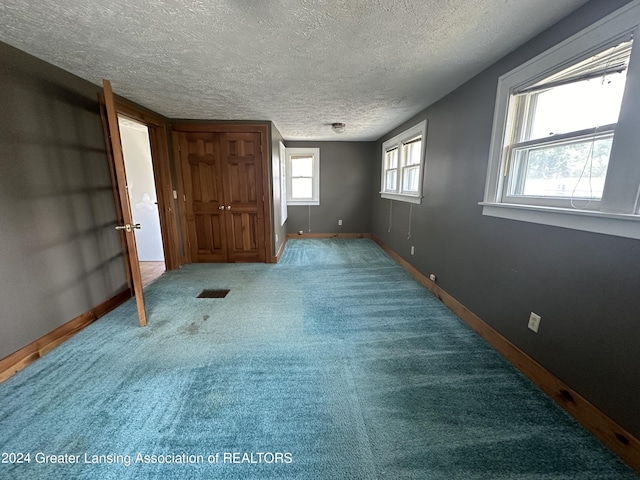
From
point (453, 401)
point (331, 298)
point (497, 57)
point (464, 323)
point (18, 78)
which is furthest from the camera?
point (331, 298)

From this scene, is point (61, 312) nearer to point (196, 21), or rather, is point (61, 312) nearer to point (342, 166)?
point (196, 21)

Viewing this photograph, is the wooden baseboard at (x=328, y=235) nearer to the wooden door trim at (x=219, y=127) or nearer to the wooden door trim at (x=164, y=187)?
the wooden door trim at (x=164, y=187)

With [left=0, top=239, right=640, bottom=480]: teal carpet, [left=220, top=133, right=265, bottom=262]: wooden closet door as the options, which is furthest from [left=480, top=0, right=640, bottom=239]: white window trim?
[left=220, top=133, right=265, bottom=262]: wooden closet door

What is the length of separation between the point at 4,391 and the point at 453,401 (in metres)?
2.79

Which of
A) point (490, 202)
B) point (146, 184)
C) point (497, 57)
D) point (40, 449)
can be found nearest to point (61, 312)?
point (40, 449)

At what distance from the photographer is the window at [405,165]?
3.44m

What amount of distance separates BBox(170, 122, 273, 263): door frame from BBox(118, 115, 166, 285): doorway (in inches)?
19.3

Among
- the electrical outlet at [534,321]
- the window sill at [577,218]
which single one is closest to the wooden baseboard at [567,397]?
the electrical outlet at [534,321]

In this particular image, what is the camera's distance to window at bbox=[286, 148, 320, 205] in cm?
575

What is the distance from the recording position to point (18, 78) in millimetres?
1803

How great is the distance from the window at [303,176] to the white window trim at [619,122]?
4.19 meters

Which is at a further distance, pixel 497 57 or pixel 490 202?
pixel 490 202

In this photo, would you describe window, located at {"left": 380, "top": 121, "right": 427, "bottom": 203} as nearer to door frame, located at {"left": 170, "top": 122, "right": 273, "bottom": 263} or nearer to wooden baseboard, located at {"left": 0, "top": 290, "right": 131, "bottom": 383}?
door frame, located at {"left": 170, "top": 122, "right": 273, "bottom": 263}

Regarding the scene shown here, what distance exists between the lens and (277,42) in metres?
1.72
